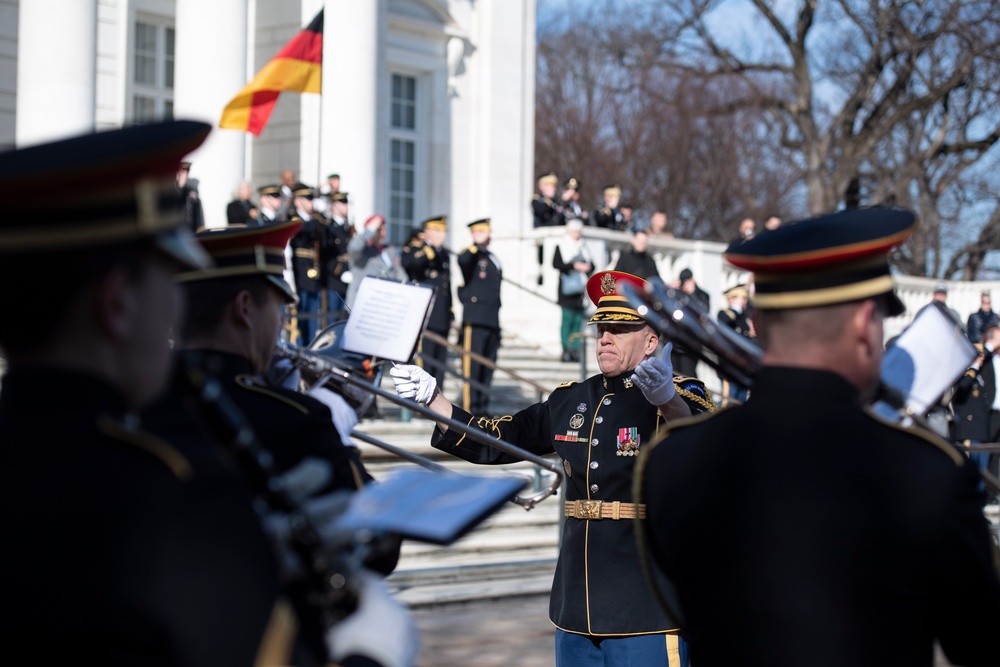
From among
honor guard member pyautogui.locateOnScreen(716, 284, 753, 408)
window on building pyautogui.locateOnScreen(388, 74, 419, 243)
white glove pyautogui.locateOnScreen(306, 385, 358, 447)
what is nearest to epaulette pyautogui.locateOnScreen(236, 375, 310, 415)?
white glove pyautogui.locateOnScreen(306, 385, 358, 447)

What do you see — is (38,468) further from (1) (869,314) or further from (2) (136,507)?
(1) (869,314)

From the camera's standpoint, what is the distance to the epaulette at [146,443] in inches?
68.1

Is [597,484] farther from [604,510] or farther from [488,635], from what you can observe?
[488,635]

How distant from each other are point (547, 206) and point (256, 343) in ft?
51.0

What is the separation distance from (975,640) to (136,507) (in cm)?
150

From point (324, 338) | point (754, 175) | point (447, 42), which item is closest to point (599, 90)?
point (754, 175)

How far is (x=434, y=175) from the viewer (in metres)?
20.8

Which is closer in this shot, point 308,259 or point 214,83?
point 308,259

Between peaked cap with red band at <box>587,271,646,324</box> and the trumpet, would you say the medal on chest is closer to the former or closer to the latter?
the trumpet

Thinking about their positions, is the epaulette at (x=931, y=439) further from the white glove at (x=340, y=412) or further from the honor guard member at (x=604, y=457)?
the honor guard member at (x=604, y=457)

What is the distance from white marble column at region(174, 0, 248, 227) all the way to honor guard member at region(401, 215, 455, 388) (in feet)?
9.40

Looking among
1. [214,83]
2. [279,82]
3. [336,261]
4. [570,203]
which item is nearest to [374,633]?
[279,82]

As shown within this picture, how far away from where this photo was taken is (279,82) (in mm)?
12305

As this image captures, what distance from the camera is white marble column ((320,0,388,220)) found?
17.3m
